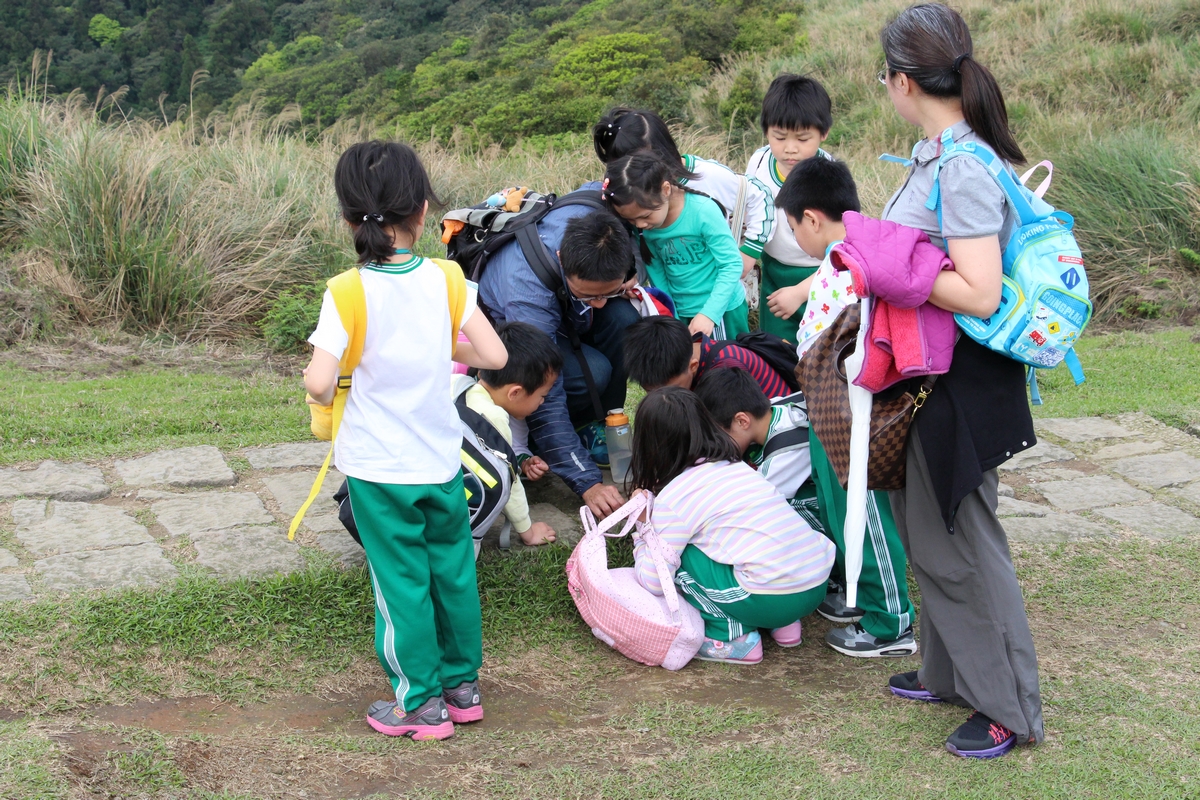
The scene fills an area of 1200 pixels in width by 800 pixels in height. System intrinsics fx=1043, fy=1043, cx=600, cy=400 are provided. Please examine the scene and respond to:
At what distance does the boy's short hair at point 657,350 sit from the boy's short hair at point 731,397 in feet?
0.61

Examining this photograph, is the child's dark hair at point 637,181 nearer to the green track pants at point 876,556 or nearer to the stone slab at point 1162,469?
the green track pants at point 876,556

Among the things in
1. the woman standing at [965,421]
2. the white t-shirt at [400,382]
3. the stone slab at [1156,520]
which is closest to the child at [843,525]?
the woman standing at [965,421]

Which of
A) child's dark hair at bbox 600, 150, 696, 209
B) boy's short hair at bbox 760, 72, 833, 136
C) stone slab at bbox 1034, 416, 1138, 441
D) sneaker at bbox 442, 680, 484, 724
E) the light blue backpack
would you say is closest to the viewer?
the light blue backpack

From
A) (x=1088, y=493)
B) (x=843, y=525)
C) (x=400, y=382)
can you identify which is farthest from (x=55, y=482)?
(x=1088, y=493)

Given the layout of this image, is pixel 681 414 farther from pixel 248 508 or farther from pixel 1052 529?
pixel 1052 529

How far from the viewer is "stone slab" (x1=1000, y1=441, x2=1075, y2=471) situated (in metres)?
4.89

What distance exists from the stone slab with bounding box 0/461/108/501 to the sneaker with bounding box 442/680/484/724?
1791 mm

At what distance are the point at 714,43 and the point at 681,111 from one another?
498 cm

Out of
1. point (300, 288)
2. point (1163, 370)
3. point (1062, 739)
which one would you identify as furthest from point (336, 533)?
point (1163, 370)

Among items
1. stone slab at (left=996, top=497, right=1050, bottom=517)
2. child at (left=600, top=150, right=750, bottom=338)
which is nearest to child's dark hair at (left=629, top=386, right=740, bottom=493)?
child at (left=600, top=150, right=750, bottom=338)

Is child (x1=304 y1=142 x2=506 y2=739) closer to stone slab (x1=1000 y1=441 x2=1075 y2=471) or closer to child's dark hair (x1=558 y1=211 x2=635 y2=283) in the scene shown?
child's dark hair (x1=558 y1=211 x2=635 y2=283)

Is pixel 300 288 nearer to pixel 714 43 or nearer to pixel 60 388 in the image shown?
pixel 60 388

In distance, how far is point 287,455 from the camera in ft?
14.5

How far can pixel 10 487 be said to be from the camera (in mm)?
3848
